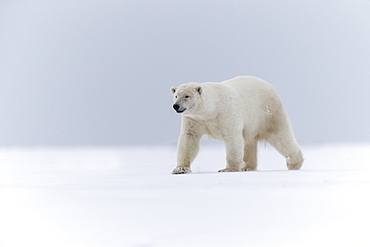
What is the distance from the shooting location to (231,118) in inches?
236

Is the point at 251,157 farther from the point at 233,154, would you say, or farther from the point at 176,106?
the point at 176,106

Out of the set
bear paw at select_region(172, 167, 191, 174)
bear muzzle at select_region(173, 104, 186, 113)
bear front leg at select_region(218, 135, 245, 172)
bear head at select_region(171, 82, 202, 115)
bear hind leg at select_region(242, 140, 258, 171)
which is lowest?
bear paw at select_region(172, 167, 191, 174)

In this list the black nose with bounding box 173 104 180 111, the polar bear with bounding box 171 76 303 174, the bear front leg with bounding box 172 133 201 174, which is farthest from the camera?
the bear front leg with bounding box 172 133 201 174

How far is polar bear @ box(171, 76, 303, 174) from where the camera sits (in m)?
5.89

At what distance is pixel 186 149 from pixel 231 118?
2.15 ft

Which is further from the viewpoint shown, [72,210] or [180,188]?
[180,188]

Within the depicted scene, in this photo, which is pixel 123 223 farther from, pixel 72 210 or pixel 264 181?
pixel 264 181

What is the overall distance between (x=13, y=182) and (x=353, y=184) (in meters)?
3.11

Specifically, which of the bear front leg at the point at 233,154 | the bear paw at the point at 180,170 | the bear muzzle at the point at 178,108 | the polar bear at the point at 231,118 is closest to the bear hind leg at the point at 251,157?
the polar bear at the point at 231,118

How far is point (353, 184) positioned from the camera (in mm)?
4117

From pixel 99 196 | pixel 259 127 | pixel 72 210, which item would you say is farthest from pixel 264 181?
pixel 259 127

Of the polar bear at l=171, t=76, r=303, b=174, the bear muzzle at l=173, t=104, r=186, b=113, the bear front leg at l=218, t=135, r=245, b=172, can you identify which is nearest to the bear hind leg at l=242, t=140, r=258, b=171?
the polar bear at l=171, t=76, r=303, b=174

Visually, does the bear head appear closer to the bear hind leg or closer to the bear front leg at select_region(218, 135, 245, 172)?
the bear front leg at select_region(218, 135, 245, 172)

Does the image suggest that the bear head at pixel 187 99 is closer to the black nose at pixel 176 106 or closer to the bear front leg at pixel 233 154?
the black nose at pixel 176 106
